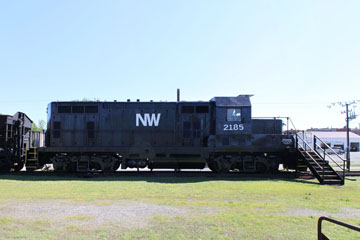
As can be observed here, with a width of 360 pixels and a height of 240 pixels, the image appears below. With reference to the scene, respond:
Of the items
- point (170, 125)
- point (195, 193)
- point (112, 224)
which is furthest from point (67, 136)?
point (112, 224)

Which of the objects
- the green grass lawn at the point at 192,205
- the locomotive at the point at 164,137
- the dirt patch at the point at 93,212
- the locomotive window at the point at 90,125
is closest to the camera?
the green grass lawn at the point at 192,205

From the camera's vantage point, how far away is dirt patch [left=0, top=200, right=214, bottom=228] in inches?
242

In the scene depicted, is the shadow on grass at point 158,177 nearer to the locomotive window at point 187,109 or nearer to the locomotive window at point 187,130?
the locomotive window at point 187,130

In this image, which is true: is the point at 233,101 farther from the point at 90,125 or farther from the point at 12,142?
the point at 12,142

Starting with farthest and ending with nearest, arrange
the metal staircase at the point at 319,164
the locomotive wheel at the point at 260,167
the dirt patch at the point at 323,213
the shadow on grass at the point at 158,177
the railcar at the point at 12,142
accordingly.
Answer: the railcar at the point at 12,142 < the locomotive wheel at the point at 260,167 < the shadow on grass at the point at 158,177 < the metal staircase at the point at 319,164 < the dirt patch at the point at 323,213

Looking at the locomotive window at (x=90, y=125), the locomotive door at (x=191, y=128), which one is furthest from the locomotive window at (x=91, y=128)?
the locomotive door at (x=191, y=128)

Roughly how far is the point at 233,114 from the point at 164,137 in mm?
3718

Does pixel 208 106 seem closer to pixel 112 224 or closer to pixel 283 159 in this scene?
pixel 283 159

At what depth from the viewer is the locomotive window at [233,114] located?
14.0 m

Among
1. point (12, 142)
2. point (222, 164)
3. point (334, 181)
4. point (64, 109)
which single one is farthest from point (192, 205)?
point (12, 142)

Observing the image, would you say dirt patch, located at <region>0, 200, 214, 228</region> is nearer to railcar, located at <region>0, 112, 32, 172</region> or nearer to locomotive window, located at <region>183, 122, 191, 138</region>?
locomotive window, located at <region>183, 122, 191, 138</region>

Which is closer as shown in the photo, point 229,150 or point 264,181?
point 264,181

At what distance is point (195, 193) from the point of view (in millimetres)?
9469

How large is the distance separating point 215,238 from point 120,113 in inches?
414
